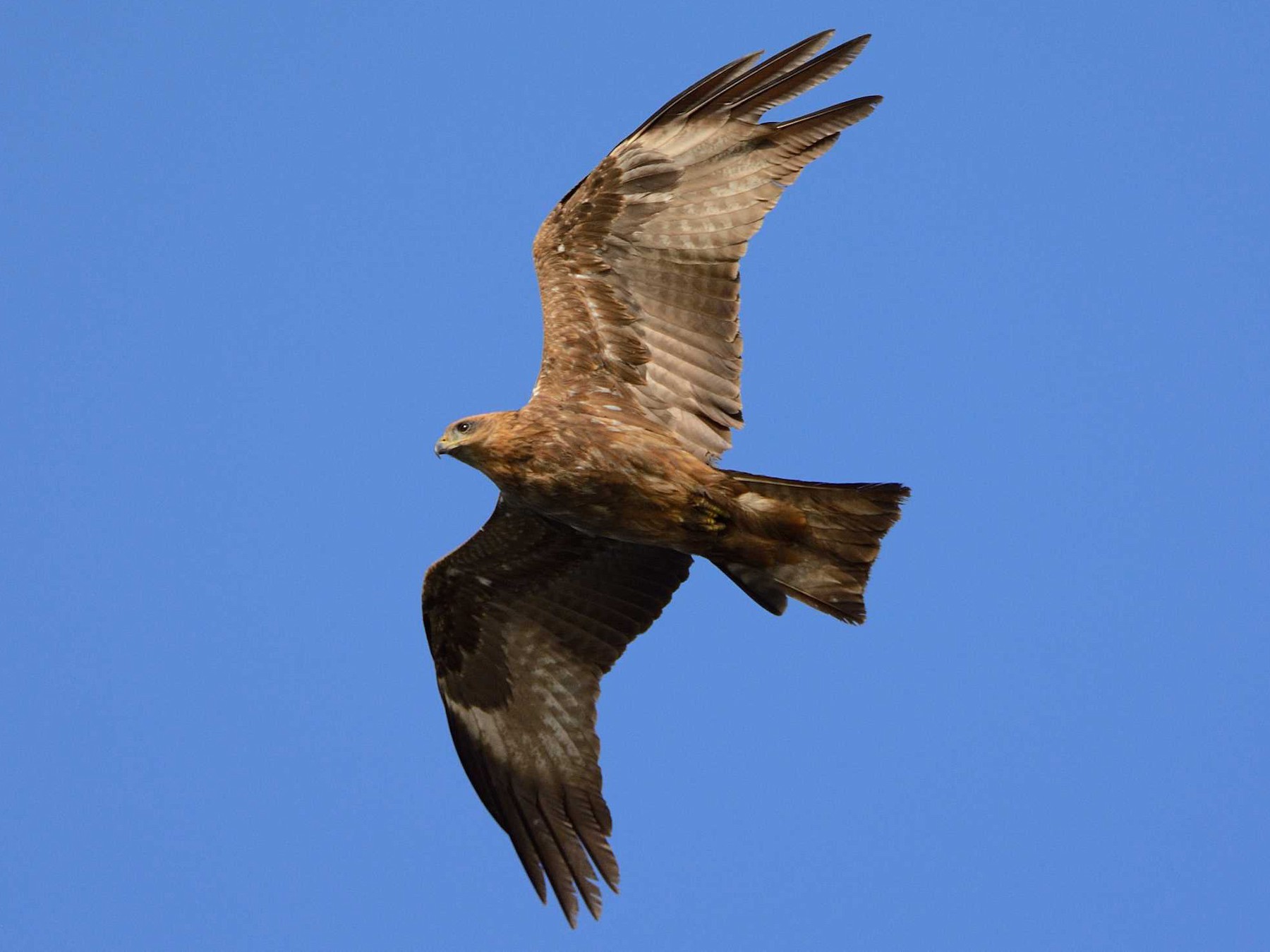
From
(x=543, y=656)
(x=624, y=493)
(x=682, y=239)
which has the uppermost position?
(x=682, y=239)

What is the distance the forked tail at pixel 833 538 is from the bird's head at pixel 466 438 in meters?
1.37

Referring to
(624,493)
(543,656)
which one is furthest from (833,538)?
(543,656)

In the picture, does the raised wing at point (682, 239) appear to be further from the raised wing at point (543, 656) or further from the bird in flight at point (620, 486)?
the raised wing at point (543, 656)

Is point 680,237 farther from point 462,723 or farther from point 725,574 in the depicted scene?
point 462,723

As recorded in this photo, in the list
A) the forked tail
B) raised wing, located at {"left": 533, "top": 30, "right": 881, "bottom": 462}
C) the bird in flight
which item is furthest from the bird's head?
the forked tail

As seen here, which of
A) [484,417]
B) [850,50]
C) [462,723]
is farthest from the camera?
[462,723]

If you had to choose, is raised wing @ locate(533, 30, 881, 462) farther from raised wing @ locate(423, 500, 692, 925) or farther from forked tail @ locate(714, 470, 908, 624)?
raised wing @ locate(423, 500, 692, 925)

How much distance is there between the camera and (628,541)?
32.6 feet

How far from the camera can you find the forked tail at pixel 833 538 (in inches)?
359

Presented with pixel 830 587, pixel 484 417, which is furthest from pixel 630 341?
pixel 830 587

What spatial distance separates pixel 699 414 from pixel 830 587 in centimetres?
131

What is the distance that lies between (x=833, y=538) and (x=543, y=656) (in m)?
2.14

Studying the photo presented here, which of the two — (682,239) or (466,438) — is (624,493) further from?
(682,239)

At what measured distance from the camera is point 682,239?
990cm
